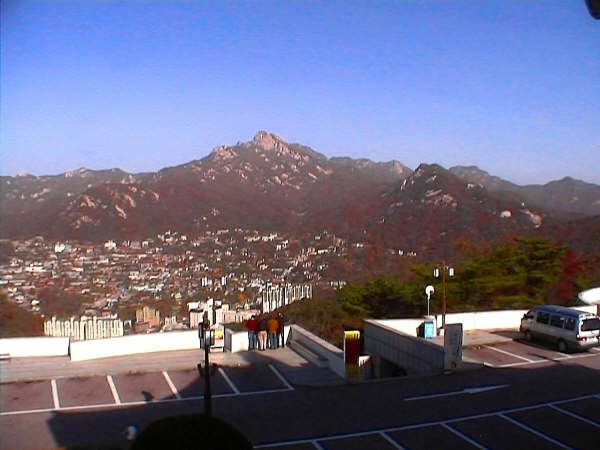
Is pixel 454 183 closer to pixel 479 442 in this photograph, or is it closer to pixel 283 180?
pixel 283 180

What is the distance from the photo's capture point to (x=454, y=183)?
48938mm

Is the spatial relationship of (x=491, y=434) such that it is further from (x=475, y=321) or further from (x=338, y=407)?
(x=475, y=321)

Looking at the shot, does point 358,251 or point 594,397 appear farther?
point 358,251

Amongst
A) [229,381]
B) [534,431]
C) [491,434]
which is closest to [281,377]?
[229,381]

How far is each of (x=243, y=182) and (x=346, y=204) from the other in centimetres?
903

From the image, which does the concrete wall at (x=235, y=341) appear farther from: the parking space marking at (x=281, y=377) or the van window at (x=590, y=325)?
the van window at (x=590, y=325)

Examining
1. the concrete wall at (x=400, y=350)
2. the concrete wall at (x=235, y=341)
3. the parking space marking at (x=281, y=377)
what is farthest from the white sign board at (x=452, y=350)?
the concrete wall at (x=235, y=341)

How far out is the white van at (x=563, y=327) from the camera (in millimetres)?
15703

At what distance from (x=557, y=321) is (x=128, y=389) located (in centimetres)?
1059

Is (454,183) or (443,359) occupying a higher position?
(454,183)

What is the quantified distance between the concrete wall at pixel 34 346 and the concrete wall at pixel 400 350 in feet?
25.4

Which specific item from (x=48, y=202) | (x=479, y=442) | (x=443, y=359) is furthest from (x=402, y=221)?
(x=479, y=442)

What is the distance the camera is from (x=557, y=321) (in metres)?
16.3

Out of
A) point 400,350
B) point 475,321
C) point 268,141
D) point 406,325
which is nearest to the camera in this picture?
point 400,350
